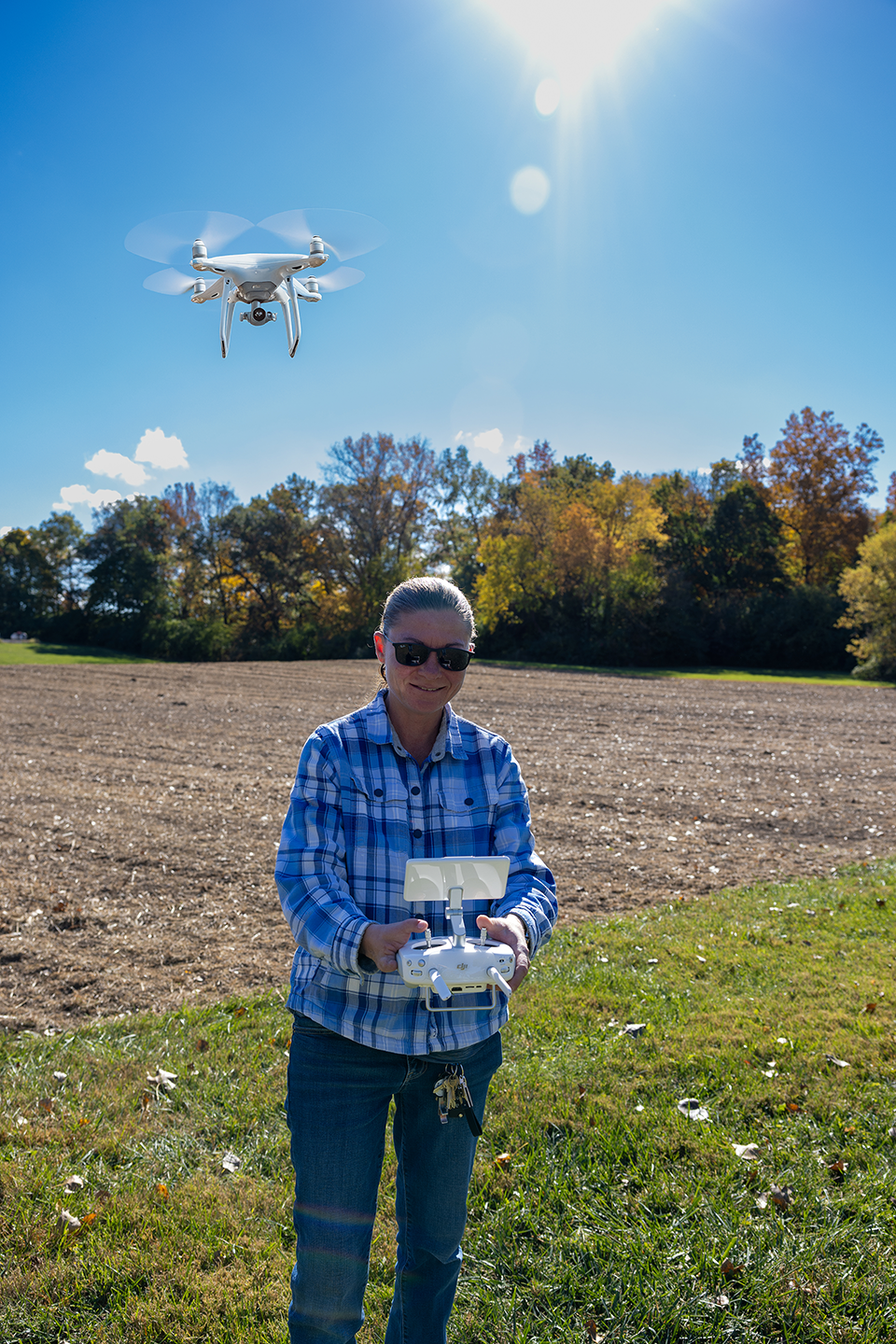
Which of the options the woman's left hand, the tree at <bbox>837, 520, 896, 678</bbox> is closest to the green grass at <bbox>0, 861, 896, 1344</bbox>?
the woman's left hand

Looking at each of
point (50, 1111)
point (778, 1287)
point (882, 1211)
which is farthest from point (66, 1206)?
point (882, 1211)

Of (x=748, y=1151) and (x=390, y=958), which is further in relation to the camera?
(x=748, y=1151)

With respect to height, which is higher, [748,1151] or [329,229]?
[329,229]

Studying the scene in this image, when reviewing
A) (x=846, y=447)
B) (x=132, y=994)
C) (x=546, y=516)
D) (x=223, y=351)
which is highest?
(x=846, y=447)

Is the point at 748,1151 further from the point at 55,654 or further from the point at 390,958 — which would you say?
the point at 55,654

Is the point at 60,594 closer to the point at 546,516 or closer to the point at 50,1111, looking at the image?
the point at 546,516

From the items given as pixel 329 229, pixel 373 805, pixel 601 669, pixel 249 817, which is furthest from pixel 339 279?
pixel 601 669

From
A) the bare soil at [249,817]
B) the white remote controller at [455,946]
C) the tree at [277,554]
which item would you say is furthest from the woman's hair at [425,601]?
the tree at [277,554]
